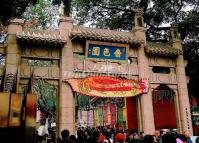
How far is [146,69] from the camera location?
566 inches

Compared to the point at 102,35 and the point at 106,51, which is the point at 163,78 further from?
the point at 102,35

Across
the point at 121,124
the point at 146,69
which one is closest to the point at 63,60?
the point at 146,69

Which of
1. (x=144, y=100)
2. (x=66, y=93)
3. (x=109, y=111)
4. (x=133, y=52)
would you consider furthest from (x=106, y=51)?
(x=109, y=111)

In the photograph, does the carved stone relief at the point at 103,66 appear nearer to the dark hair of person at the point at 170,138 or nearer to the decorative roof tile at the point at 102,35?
the decorative roof tile at the point at 102,35

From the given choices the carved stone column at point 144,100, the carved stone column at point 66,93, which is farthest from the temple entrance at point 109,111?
the carved stone column at point 66,93

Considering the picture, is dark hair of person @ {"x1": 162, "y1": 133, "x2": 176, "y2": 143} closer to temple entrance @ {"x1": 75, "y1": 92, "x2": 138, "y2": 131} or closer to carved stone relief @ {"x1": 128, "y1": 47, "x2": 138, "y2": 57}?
carved stone relief @ {"x1": 128, "y1": 47, "x2": 138, "y2": 57}

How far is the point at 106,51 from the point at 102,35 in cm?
84

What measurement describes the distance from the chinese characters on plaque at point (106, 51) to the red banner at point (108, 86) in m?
1.12

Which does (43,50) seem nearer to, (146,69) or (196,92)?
(146,69)

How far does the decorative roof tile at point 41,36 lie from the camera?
39.5 ft

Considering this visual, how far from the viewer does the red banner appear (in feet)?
41.3

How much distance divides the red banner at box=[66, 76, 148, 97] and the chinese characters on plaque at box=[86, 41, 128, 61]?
3.69 ft

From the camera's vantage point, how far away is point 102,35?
13.5m

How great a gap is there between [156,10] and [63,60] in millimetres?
9835
